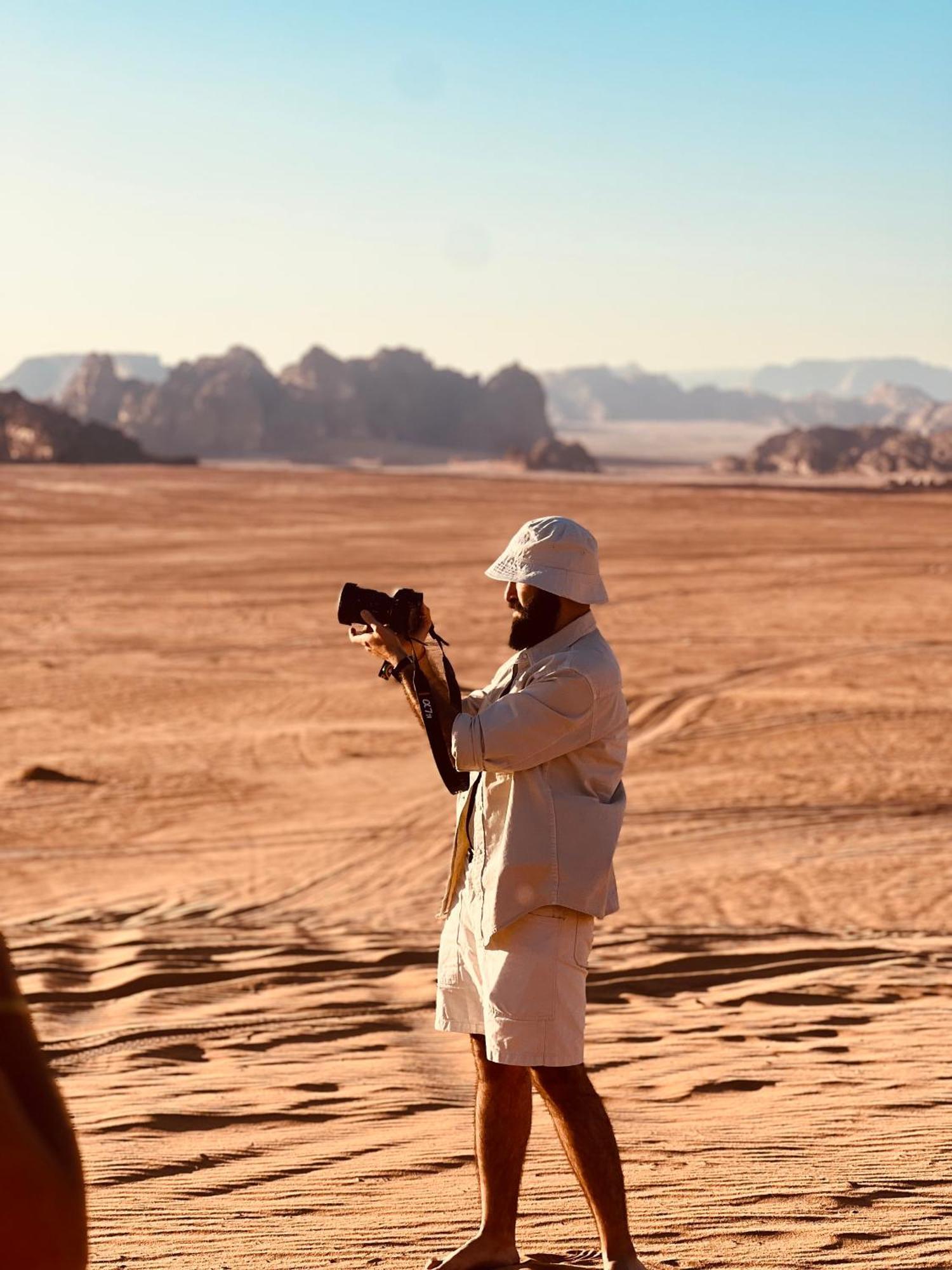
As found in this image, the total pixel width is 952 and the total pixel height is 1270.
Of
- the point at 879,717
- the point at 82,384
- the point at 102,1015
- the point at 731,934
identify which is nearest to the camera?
the point at 102,1015

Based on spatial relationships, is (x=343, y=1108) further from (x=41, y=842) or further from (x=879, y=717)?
(x=879, y=717)

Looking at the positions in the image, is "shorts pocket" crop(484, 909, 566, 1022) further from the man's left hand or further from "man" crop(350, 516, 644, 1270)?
the man's left hand

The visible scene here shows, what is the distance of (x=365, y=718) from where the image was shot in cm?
1441

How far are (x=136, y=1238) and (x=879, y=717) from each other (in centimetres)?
1156

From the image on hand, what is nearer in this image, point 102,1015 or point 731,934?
point 102,1015

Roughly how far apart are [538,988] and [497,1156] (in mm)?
494

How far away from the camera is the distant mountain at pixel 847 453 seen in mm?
70625

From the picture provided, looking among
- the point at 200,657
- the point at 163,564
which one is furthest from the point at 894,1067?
the point at 163,564

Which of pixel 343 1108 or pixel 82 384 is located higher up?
pixel 82 384

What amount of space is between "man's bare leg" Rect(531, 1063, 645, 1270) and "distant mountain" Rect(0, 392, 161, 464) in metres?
60.6

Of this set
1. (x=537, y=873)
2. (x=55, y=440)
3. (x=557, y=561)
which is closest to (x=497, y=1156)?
(x=537, y=873)

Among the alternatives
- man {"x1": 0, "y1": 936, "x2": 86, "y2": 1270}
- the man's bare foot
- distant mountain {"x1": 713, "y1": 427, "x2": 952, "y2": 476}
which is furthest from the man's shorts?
distant mountain {"x1": 713, "y1": 427, "x2": 952, "y2": 476}

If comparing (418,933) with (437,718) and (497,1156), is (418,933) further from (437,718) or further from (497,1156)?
(437,718)

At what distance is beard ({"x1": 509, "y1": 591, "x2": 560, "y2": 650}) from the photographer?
11.1 ft
